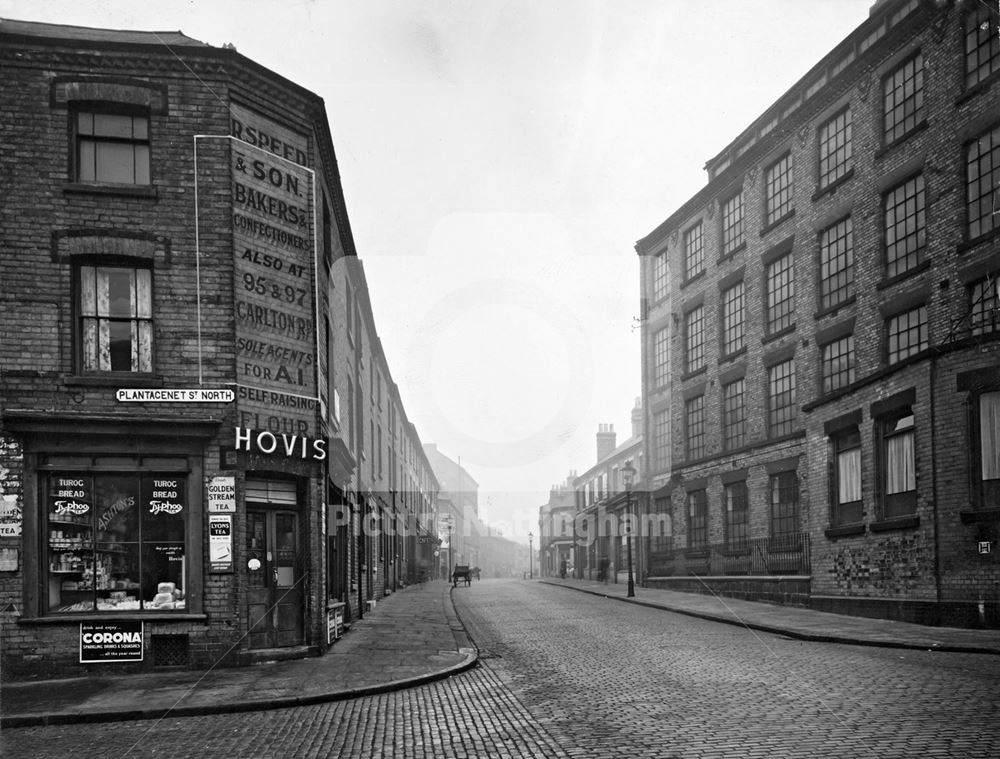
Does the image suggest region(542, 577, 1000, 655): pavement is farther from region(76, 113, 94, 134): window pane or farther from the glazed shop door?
region(76, 113, 94, 134): window pane

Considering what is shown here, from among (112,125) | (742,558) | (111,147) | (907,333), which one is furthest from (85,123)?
(742,558)

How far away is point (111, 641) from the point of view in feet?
44.0

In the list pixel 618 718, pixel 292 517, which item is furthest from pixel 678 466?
pixel 618 718

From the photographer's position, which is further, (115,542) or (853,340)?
(853,340)

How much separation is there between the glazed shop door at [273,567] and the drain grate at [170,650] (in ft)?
3.42

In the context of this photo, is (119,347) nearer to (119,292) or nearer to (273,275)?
(119,292)

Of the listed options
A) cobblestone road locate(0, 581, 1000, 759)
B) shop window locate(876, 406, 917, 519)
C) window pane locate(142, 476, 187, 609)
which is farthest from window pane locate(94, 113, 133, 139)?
shop window locate(876, 406, 917, 519)

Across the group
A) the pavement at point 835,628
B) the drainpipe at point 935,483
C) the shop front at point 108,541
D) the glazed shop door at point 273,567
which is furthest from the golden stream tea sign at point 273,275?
the drainpipe at point 935,483

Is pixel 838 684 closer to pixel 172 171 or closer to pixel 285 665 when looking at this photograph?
pixel 285 665

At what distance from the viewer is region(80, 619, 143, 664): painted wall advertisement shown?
13305 millimetres

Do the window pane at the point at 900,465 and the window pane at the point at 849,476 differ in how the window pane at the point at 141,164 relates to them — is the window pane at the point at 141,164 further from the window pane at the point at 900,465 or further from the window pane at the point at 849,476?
the window pane at the point at 849,476

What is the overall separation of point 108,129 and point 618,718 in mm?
11404

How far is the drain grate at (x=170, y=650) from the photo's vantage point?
1359cm

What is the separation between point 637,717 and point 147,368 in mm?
9026
